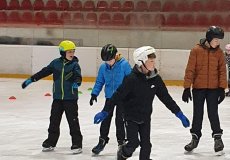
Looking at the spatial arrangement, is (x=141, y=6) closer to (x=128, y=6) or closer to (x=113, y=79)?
(x=128, y=6)

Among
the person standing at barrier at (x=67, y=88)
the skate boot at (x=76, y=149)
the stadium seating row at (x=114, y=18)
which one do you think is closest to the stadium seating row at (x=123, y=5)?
the stadium seating row at (x=114, y=18)

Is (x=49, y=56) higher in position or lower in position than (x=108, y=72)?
lower

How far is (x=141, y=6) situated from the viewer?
621 inches

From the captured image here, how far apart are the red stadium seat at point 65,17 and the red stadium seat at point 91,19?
51 centimetres

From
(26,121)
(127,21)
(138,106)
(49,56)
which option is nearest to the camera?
(138,106)

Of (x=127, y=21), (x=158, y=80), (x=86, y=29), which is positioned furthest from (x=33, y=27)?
(x=158, y=80)

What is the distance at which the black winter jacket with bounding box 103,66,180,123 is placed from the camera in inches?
171

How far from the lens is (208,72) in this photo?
18.1ft

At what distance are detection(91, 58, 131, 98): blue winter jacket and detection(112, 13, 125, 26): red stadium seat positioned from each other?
10.3m

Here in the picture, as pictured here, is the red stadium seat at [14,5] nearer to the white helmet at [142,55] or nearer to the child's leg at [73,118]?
the child's leg at [73,118]

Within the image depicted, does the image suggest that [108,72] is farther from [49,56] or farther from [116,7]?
[116,7]

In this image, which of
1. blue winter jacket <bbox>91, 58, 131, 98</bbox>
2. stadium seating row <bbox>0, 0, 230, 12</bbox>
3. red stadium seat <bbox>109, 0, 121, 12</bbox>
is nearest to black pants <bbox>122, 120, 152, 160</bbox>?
blue winter jacket <bbox>91, 58, 131, 98</bbox>

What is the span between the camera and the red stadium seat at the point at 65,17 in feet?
53.1

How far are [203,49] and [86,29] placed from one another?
10.5 metres
